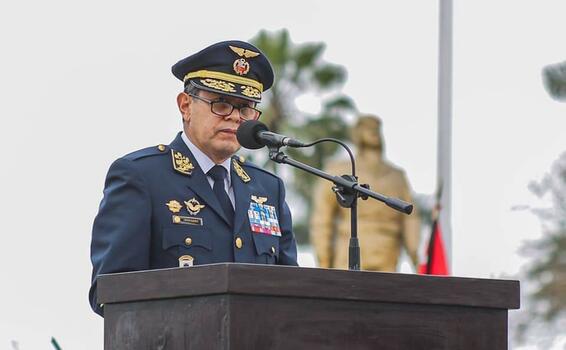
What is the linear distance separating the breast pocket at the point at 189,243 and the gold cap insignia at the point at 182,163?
23 cm

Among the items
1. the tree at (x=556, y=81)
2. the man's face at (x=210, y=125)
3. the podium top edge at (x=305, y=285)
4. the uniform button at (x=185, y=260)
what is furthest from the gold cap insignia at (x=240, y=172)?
the tree at (x=556, y=81)

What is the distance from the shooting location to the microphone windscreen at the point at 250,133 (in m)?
5.04

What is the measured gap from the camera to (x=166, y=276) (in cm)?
442

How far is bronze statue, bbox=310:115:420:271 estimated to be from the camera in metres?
15.1

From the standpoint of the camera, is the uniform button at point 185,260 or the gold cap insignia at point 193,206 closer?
the uniform button at point 185,260

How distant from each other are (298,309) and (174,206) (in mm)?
1200

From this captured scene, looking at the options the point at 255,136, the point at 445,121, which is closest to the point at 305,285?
the point at 255,136

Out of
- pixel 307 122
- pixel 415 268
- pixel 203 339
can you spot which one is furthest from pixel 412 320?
pixel 307 122

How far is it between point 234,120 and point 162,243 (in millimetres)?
488

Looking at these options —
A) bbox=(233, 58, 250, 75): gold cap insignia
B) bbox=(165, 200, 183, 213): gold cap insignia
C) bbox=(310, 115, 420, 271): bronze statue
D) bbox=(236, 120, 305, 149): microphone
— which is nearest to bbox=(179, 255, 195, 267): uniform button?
bbox=(165, 200, 183, 213): gold cap insignia

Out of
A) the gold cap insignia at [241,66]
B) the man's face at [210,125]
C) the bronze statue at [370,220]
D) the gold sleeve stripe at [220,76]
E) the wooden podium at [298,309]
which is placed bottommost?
the wooden podium at [298,309]

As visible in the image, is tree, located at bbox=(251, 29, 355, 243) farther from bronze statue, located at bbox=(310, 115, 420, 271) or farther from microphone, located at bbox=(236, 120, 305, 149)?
microphone, located at bbox=(236, 120, 305, 149)

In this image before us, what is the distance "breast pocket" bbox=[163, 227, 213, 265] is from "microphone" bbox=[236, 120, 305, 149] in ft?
1.40

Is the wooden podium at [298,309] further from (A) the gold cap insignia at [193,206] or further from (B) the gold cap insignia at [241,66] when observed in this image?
(B) the gold cap insignia at [241,66]
